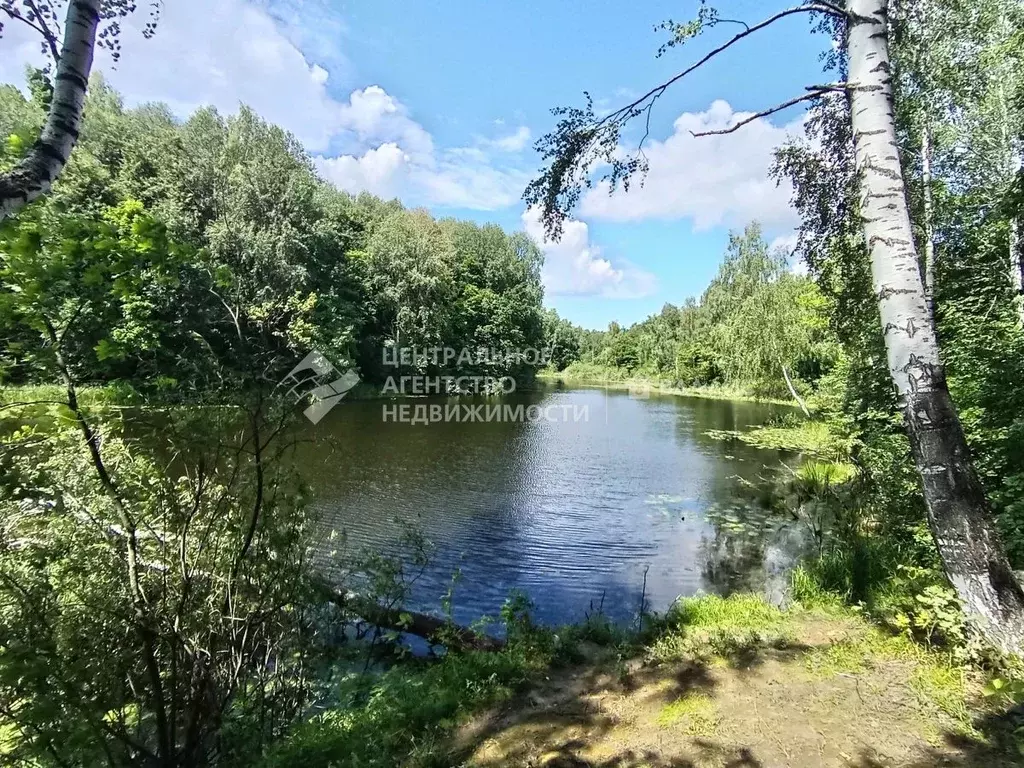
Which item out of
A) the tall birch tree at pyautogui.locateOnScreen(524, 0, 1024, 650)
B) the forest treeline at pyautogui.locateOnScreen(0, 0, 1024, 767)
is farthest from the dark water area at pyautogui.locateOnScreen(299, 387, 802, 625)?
the tall birch tree at pyautogui.locateOnScreen(524, 0, 1024, 650)

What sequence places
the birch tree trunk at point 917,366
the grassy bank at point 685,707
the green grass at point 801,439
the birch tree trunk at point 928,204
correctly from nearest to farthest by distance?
the birch tree trunk at point 917,366, the grassy bank at point 685,707, the birch tree trunk at point 928,204, the green grass at point 801,439

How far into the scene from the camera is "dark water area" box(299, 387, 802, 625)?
23.9 ft

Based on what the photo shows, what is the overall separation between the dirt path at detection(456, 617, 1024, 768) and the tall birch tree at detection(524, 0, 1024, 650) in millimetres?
610

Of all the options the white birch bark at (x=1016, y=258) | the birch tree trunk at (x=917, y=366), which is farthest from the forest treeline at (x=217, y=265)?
the white birch bark at (x=1016, y=258)

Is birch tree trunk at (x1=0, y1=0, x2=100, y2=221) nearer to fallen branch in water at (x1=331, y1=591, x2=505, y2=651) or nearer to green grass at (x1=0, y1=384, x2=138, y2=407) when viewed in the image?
green grass at (x1=0, y1=384, x2=138, y2=407)

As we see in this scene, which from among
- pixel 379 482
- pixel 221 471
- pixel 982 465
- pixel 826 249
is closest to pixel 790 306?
pixel 826 249

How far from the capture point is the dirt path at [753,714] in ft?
7.82

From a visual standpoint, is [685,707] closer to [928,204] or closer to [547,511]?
[547,511]

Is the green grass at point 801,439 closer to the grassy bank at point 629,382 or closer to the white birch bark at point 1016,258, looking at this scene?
the white birch bark at point 1016,258

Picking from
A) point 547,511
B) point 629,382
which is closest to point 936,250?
point 547,511

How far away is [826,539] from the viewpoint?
25.3 ft

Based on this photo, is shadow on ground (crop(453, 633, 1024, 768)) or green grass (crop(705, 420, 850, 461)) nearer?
shadow on ground (crop(453, 633, 1024, 768))

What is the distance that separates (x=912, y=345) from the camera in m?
2.43

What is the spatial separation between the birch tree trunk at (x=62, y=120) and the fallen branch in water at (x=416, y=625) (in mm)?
3942
